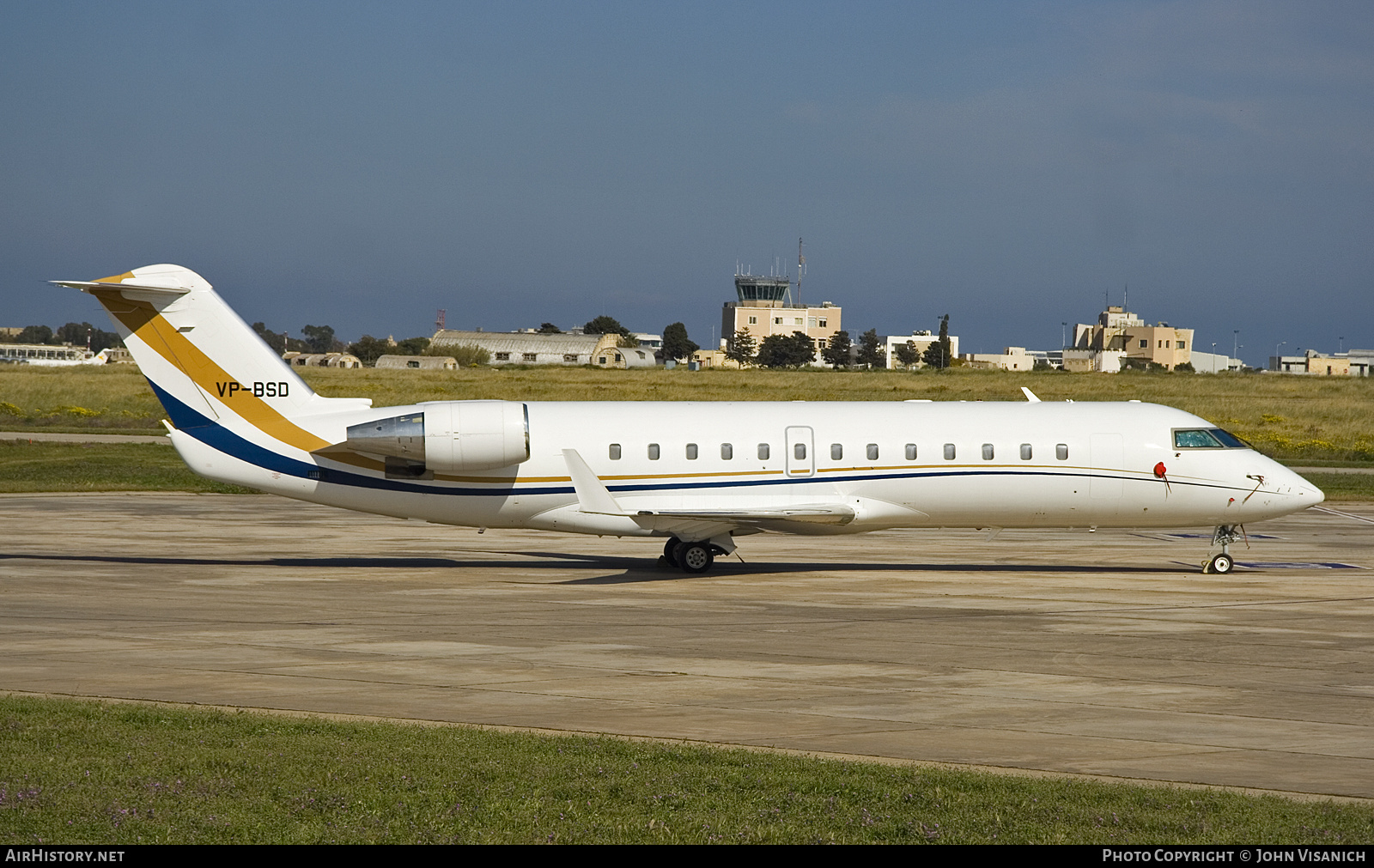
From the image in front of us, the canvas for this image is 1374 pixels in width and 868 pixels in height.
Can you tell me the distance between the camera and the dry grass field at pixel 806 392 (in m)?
60.0

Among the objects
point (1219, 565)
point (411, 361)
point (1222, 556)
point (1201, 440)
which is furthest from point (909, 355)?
point (1219, 565)

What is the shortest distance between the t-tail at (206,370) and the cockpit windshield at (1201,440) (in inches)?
563

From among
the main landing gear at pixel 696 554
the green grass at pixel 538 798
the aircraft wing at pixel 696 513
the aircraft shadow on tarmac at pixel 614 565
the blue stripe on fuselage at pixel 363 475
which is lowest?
the aircraft shadow on tarmac at pixel 614 565

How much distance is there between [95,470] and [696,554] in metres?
26.0

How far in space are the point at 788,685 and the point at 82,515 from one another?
23324 millimetres

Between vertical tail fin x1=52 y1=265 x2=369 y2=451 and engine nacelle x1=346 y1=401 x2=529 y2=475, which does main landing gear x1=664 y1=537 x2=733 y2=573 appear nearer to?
engine nacelle x1=346 y1=401 x2=529 y2=475

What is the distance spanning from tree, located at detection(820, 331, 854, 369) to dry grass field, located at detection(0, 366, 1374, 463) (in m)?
67.4

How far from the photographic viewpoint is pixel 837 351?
166 m

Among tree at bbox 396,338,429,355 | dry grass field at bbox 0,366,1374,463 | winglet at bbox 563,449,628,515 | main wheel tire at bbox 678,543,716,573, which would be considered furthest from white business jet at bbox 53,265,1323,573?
tree at bbox 396,338,429,355

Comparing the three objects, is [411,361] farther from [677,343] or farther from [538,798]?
[538,798]

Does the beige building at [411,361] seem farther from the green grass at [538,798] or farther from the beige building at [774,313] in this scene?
the green grass at [538,798]

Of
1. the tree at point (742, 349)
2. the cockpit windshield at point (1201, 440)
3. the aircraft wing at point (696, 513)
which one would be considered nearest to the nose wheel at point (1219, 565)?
the cockpit windshield at point (1201, 440)

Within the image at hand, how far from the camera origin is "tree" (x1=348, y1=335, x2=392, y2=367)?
510 ft

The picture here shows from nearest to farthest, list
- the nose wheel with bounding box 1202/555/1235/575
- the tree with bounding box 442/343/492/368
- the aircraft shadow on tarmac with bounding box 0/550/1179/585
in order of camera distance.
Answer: the nose wheel with bounding box 1202/555/1235/575, the aircraft shadow on tarmac with bounding box 0/550/1179/585, the tree with bounding box 442/343/492/368
